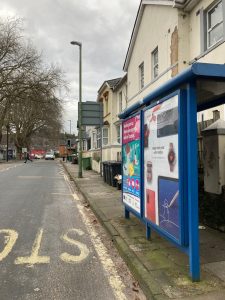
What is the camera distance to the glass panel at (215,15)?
11.2 meters

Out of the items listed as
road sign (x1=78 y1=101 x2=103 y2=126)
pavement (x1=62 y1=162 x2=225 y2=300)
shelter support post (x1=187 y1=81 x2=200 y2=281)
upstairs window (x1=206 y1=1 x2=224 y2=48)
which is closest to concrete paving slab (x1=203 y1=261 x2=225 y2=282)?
pavement (x1=62 y1=162 x2=225 y2=300)

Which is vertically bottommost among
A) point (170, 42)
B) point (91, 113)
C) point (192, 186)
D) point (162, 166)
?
point (192, 186)

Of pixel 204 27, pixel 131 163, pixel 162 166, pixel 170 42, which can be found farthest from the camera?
pixel 170 42

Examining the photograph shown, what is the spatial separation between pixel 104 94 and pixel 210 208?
80.5 ft

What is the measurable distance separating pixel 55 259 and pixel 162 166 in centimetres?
214

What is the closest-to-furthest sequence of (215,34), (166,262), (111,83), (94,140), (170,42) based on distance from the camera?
(166,262) → (215,34) → (170,42) → (111,83) → (94,140)

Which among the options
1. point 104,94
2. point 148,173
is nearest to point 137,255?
point 148,173

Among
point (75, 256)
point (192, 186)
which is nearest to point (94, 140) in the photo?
point (75, 256)

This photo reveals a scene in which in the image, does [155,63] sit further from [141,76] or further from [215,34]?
[215,34]

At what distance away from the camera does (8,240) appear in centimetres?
662

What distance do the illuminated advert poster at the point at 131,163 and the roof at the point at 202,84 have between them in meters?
0.35

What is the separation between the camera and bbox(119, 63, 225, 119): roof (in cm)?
402

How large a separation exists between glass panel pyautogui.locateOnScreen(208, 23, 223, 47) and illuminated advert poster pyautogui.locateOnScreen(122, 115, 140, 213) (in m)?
5.60

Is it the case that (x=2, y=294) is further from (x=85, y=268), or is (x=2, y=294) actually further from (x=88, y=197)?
(x=88, y=197)
